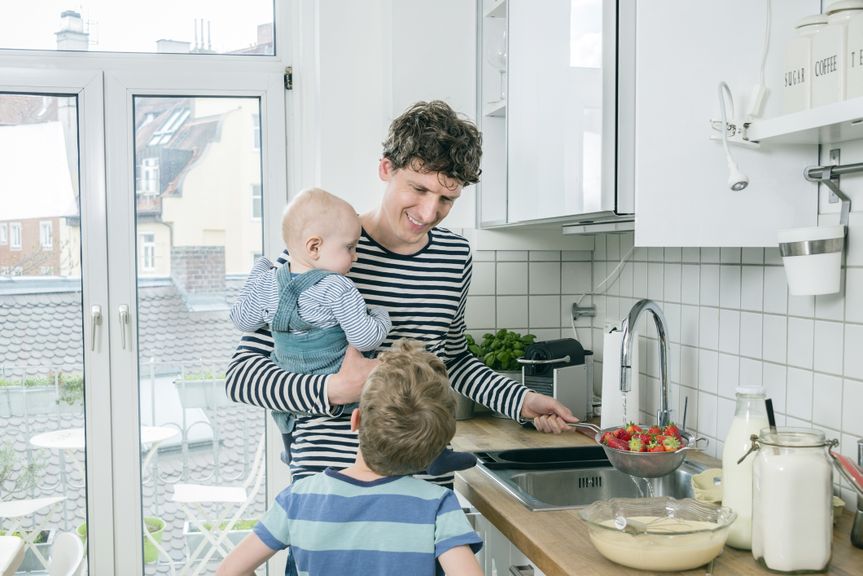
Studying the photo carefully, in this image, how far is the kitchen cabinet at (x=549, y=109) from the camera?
174cm

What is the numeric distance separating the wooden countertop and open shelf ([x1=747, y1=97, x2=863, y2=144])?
68 centimetres

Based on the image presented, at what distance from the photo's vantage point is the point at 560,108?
198cm

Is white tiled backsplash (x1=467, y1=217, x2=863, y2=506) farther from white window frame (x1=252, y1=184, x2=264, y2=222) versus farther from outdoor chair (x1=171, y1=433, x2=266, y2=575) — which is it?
outdoor chair (x1=171, y1=433, x2=266, y2=575)

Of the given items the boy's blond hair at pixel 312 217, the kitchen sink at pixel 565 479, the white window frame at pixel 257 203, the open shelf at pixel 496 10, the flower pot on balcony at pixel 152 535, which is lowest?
the flower pot on balcony at pixel 152 535

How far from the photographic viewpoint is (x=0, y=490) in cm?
293

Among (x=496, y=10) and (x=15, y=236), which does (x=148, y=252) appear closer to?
(x=15, y=236)

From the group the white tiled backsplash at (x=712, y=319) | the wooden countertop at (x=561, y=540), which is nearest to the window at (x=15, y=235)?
the white tiled backsplash at (x=712, y=319)

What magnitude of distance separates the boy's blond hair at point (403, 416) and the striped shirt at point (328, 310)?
0.74 ft

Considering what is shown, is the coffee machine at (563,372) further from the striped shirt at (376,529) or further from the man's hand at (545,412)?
the striped shirt at (376,529)

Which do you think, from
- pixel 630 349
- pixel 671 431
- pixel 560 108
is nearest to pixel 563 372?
pixel 630 349

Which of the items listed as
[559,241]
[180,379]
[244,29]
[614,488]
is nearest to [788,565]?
[614,488]

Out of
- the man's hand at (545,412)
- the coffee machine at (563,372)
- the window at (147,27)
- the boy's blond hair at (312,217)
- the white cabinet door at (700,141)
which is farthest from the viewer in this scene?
the window at (147,27)

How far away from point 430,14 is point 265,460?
63.8 inches

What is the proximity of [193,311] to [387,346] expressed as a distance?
1.46 meters
